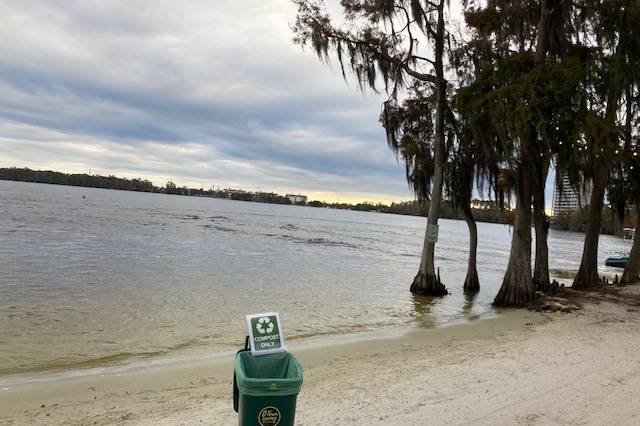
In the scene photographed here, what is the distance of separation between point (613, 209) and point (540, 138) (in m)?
8.57

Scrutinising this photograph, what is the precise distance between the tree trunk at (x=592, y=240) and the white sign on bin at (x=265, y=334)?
45.7 ft

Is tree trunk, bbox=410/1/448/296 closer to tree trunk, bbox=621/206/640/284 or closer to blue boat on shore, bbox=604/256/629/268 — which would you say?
tree trunk, bbox=621/206/640/284

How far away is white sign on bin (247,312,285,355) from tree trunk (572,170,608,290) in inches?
548

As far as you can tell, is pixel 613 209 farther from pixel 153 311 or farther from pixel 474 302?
pixel 153 311

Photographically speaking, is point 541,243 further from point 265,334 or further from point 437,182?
point 265,334

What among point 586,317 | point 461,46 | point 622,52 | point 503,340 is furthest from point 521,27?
point 503,340

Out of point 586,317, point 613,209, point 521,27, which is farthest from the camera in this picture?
point 613,209

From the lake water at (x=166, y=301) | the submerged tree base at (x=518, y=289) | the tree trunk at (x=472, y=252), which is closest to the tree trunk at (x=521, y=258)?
the submerged tree base at (x=518, y=289)

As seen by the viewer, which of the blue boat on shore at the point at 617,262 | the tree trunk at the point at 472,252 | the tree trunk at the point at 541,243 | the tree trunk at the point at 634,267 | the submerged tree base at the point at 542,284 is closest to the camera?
the tree trunk at the point at 541,243

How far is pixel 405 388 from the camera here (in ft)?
17.0

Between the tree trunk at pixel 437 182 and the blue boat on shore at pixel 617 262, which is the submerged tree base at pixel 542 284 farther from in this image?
the blue boat on shore at pixel 617 262

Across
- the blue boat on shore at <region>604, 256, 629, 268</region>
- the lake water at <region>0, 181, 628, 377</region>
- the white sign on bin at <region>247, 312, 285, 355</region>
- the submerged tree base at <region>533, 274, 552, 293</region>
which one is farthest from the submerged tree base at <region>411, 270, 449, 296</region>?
the blue boat on shore at <region>604, 256, 629, 268</region>

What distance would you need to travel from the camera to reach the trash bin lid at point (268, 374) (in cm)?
248

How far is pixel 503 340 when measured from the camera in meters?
8.08
